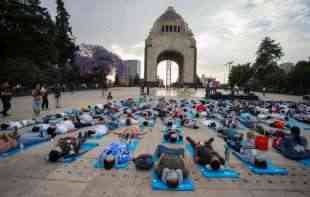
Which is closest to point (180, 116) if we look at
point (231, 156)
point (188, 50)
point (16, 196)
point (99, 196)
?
point (231, 156)

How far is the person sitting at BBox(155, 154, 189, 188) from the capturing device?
3.18 metres

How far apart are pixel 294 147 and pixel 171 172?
395cm

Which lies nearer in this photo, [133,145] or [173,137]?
[133,145]

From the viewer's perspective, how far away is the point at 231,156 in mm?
4820

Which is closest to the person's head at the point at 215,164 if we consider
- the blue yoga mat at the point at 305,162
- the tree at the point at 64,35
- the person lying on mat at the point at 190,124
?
the blue yoga mat at the point at 305,162

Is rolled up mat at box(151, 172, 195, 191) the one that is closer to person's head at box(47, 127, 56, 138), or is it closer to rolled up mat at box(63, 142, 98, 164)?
rolled up mat at box(63, 142, 98, 164)

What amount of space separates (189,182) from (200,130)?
451 cm

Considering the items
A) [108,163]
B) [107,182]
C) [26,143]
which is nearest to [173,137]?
[108,163]

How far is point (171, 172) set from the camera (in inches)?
129

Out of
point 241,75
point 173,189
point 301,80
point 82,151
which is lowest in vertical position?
point 173,189

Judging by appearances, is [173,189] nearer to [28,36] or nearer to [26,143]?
[26,143]

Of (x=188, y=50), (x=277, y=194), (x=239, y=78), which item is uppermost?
(x=188, y=50)

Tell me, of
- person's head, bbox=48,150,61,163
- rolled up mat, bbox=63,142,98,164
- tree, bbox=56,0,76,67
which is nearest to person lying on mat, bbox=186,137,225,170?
rolled up mat, bbox=63,142,98,164

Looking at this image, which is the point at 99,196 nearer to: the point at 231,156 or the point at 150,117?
the point at 231,156
